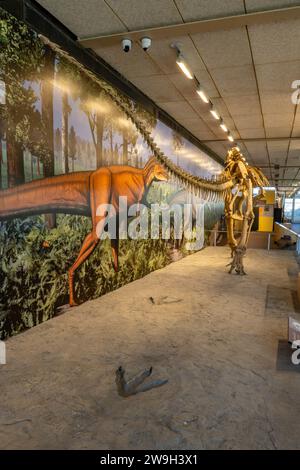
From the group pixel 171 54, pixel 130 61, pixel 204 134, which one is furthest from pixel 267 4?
pixel 204 134

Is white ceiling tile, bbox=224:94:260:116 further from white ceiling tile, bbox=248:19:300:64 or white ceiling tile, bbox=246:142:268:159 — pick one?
white ceiling tile, bbox=246:142:268:159

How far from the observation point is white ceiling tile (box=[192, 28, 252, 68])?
4.32 metres

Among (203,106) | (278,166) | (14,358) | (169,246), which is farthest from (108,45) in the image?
(278,166)

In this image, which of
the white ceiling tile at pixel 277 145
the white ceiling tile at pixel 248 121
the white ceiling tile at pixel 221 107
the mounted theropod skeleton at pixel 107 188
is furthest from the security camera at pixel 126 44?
the white ceiling tile at pixel 277 145

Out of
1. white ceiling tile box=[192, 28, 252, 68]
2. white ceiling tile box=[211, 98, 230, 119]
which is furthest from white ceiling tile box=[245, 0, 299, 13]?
white ceiling tile box=[211, 98, 230, 119]

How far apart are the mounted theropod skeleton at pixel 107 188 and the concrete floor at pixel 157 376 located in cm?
112

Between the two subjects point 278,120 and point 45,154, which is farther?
point 278,120

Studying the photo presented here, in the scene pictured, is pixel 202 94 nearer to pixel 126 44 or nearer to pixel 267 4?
pixel 126 44

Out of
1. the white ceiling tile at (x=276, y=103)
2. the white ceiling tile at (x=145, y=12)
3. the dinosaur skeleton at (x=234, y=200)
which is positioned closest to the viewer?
the white ceiling tile at (x=145, y=12)

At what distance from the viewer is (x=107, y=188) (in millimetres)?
5445

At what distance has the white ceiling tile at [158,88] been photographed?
234 inches

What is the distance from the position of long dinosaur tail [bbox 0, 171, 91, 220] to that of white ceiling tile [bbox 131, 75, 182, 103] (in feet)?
7.30

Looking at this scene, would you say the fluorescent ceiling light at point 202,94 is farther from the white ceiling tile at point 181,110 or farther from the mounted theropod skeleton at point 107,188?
the mounted theropod skeleton at point 107,188

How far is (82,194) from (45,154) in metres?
0.89
